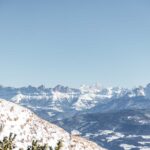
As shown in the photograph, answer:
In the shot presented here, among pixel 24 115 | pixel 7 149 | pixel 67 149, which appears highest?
pixel 24 115

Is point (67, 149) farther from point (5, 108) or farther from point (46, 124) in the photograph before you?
point (5, 108)

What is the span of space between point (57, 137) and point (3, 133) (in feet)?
28.5

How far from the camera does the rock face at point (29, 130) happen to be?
67.8m

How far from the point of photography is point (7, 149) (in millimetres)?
31375

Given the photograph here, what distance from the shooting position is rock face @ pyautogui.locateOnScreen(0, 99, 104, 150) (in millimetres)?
67750

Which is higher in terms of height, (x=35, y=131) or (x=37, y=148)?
(x=35, y=131)

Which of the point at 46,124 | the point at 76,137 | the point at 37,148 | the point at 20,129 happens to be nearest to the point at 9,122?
the point at 20,129

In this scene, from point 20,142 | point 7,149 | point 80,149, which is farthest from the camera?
point 80,149

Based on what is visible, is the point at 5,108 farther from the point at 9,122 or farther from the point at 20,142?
the point at 20,142

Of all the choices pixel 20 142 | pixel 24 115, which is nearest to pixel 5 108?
pixel 24 115

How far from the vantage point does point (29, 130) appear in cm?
6931

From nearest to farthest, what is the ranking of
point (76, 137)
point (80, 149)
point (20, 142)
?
point (20, 142) → point (80, 149) → point (76, 137)

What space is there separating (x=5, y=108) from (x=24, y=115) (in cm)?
309

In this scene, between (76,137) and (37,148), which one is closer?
(37,148)
